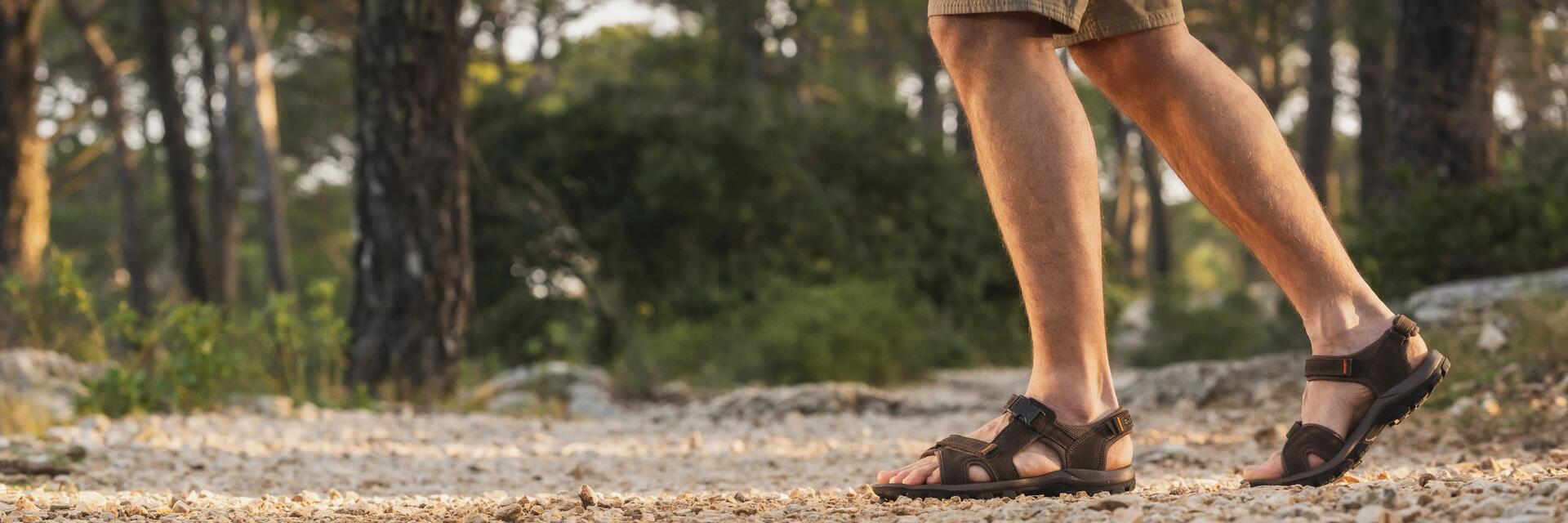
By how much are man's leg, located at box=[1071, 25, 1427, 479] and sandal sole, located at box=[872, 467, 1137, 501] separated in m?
0.28

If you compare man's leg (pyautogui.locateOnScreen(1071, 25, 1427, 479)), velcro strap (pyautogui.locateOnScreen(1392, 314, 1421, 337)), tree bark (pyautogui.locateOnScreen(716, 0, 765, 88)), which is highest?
tree bark (pyautogui.locateOnScreen(716, 0, 765, 88))

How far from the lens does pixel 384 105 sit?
6770mm

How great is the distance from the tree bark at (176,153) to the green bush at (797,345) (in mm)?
5996

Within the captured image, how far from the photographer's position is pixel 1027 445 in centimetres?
233

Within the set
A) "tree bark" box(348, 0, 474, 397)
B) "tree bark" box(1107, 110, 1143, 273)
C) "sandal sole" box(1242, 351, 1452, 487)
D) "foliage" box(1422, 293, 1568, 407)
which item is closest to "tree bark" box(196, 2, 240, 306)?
"tree bark" box(348, 0, 474, 397)

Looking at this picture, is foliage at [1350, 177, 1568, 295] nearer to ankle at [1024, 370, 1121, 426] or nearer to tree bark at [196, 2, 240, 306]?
ankle at [1024, 370, 1121, 426]

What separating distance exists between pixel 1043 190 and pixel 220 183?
52.2 ft

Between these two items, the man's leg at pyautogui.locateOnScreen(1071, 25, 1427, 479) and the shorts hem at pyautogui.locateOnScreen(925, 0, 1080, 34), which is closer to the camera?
the shorts hem at pyautogui.locateOnScreen(925, 0, 1080, 34)

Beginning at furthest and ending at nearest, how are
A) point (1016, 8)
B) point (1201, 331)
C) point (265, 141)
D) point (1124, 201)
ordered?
point (1124, 201)
point (265, 141)
point (1201, 331)
point (1016, 8)

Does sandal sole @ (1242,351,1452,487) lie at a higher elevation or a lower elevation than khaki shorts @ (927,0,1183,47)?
lower

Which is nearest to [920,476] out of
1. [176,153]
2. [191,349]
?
[191,349]

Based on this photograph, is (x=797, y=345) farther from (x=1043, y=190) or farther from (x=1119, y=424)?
(x=1043, y=190)

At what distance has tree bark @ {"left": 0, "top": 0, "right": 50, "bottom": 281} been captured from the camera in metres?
9.86

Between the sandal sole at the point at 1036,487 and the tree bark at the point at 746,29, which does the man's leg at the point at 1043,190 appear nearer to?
the sandal sole at the point at 1036,487
